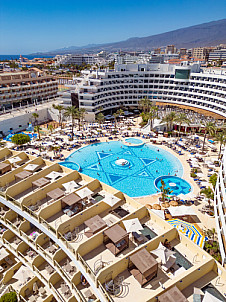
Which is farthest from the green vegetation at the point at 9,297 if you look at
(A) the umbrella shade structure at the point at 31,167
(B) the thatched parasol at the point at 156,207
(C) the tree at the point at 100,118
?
(C) the tree at the point at 100,118

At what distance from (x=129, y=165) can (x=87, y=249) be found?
29.4 m

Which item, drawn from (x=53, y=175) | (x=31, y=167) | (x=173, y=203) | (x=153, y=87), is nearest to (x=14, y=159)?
(x=31, y=167)

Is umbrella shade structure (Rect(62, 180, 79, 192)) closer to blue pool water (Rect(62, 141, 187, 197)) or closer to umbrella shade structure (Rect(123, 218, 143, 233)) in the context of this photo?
umbrella shade structure (Rect(123, 218, 143, 233))

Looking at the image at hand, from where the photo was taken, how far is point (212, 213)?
1177 inches

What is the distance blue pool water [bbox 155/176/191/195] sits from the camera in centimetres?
3606

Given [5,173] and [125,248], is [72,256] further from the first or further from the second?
[5,173]

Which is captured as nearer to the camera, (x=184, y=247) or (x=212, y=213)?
(x=184, y=247)

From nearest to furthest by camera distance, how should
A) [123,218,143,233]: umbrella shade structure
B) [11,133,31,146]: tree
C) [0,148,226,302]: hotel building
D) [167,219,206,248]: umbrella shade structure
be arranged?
[0,148,226,302]: hotel building
[123,218,143,233]: umbrella shade structure
[167,219,206,248]: umbrella shade structure
[11,133,31,146]: tree

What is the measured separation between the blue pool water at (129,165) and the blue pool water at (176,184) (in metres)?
1.11

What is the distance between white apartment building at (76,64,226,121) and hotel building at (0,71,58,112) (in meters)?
15.6

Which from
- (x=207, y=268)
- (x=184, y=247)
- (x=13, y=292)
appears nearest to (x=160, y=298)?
(x=207, y=268)

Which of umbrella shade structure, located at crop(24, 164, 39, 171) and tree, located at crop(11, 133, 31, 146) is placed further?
tree, located at crop(11, 133, 31, 146)

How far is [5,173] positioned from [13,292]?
12030 millimetres

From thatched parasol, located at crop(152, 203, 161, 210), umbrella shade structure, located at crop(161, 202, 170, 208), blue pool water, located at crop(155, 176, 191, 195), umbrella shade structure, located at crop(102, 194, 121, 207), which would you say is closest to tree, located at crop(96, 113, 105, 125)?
blue pool water, located at crop(155, 176, 191, 195)
